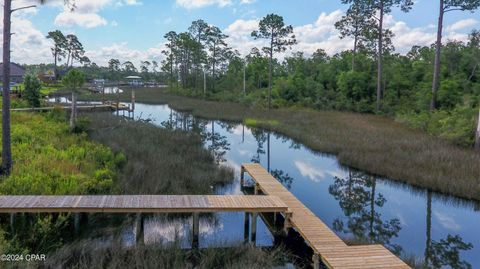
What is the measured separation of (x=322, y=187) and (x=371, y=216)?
2661mm

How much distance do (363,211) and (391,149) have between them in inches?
278

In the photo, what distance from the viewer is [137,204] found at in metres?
8.07

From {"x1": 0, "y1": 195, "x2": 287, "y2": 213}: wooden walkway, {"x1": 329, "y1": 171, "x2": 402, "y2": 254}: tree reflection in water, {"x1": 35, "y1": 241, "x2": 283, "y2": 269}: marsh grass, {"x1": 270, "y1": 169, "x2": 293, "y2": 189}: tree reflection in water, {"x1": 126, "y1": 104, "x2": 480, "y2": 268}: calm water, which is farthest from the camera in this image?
{"x1": 270, "y1": 169, "x2": 293, "y2": 189}: tree reflection in water

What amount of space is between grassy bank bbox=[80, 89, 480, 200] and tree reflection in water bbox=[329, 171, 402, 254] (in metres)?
1.31

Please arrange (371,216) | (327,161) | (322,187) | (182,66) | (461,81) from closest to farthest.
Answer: (371,216) → (322,187) → (327,161) → (461,81) → (182,66)

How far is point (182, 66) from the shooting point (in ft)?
210

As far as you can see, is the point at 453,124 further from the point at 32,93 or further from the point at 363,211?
the point at 32,93

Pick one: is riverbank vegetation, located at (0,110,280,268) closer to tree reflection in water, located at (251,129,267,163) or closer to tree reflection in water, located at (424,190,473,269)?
tree reflection in water, located at (251,129,267,163)

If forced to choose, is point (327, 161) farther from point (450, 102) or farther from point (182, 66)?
point (182, 66)

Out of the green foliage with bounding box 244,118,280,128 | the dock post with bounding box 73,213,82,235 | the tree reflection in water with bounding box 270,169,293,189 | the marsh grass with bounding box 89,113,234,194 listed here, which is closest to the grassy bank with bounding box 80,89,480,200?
the green foliage with bounding box 244,118,280,128

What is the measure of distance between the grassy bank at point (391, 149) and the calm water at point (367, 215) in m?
0.55

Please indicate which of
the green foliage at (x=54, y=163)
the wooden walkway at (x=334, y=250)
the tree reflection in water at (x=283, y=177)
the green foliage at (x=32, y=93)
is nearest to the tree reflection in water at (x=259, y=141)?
the tree reflection in water at (x=283, y=177)

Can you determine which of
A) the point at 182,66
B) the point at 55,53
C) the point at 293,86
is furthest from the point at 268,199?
the point at 55,53

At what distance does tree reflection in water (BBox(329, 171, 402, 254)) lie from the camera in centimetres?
904
